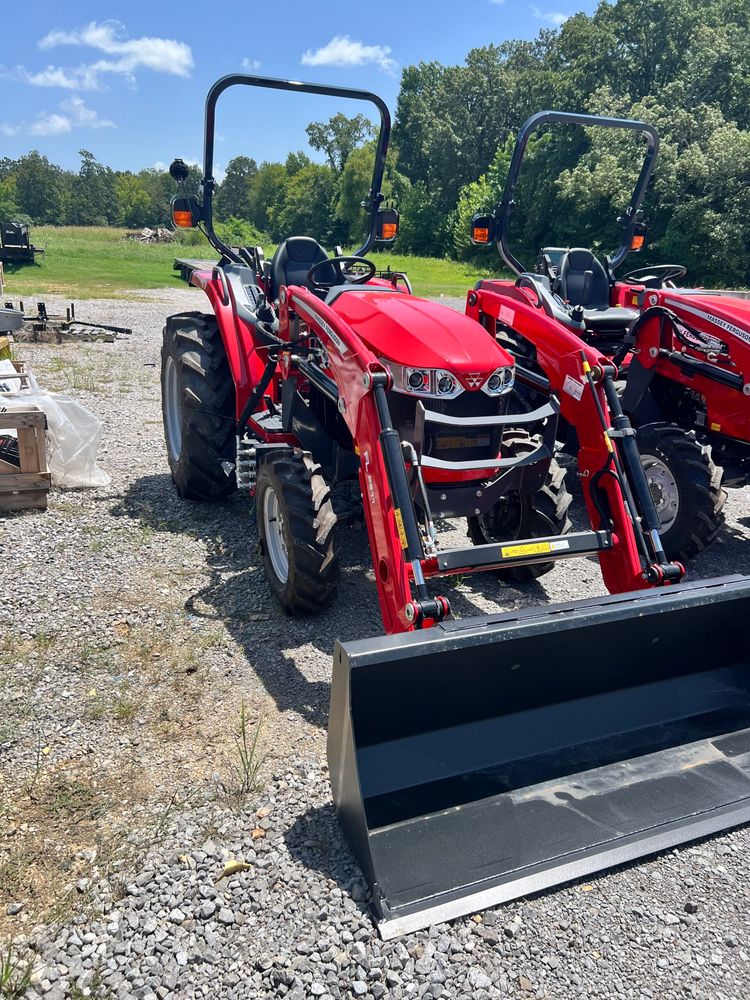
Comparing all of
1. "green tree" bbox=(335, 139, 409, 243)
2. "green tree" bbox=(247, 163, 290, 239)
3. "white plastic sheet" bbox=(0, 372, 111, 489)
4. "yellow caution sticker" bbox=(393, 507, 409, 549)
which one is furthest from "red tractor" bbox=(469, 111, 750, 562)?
"green tree" bbox=(247, 163, 290, 239)

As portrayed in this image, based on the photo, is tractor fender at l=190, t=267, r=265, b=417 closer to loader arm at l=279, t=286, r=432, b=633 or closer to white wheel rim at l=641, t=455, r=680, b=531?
loader arm at l=279, t=286, r=432, b=633

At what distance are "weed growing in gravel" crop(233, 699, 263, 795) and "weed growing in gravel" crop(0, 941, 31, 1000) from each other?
2.92ft

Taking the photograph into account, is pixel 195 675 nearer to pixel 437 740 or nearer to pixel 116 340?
pixel 437 740

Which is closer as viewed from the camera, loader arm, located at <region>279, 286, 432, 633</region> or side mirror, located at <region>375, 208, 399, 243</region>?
loader arm, located at <region>279, 286, 432, 633</region>

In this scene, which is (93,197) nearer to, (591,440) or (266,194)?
(266,194)

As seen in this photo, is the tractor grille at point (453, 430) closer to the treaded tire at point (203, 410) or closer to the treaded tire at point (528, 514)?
the treaded tire at point (528, 514)

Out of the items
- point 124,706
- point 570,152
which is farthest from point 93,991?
point 570,152

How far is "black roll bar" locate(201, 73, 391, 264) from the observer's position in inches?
201

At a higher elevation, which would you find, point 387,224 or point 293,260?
point 387,224

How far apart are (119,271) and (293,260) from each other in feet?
85.5

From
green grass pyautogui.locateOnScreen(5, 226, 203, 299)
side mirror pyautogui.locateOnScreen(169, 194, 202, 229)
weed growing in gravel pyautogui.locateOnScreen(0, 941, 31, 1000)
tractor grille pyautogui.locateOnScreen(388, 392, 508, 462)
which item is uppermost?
side mirror pyautogui.locateOnScreen(169, 194, 202, 229)

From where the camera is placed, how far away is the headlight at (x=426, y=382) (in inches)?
147

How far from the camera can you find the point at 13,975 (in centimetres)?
215

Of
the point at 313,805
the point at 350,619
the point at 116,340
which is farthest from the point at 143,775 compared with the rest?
the point at 116,340
